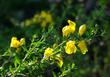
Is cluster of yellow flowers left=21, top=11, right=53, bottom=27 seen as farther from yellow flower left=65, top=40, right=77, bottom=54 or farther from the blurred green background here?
yellow flower left=65, top=40, right=77, bottom=54

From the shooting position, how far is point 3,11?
14.1ft

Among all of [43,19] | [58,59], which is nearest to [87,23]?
[43,19]

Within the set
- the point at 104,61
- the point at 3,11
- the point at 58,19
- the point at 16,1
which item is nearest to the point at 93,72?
the point at 104,61

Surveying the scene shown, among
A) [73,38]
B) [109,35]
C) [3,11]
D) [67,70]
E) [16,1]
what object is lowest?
[67,70]

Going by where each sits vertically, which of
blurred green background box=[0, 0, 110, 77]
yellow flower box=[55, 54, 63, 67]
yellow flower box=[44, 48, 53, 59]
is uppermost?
blurred green background box=[0, 0, 110, 77]

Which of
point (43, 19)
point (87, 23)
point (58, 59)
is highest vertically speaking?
point (43, 19)

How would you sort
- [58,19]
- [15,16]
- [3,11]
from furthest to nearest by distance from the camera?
[15,16]
[3,11]
[58,19]

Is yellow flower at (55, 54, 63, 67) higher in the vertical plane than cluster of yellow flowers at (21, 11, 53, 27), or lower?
lower

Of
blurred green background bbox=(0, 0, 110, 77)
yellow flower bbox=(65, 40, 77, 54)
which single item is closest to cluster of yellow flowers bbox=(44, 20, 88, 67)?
yellow flower bbox=(65, 40, 77, 54)

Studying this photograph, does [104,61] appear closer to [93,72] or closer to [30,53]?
[93,72]

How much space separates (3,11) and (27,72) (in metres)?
2.43

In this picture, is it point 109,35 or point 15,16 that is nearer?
point 109,35

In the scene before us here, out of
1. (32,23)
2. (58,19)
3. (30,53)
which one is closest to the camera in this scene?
(30,53)

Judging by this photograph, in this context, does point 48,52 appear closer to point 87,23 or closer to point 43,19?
point 87,23
